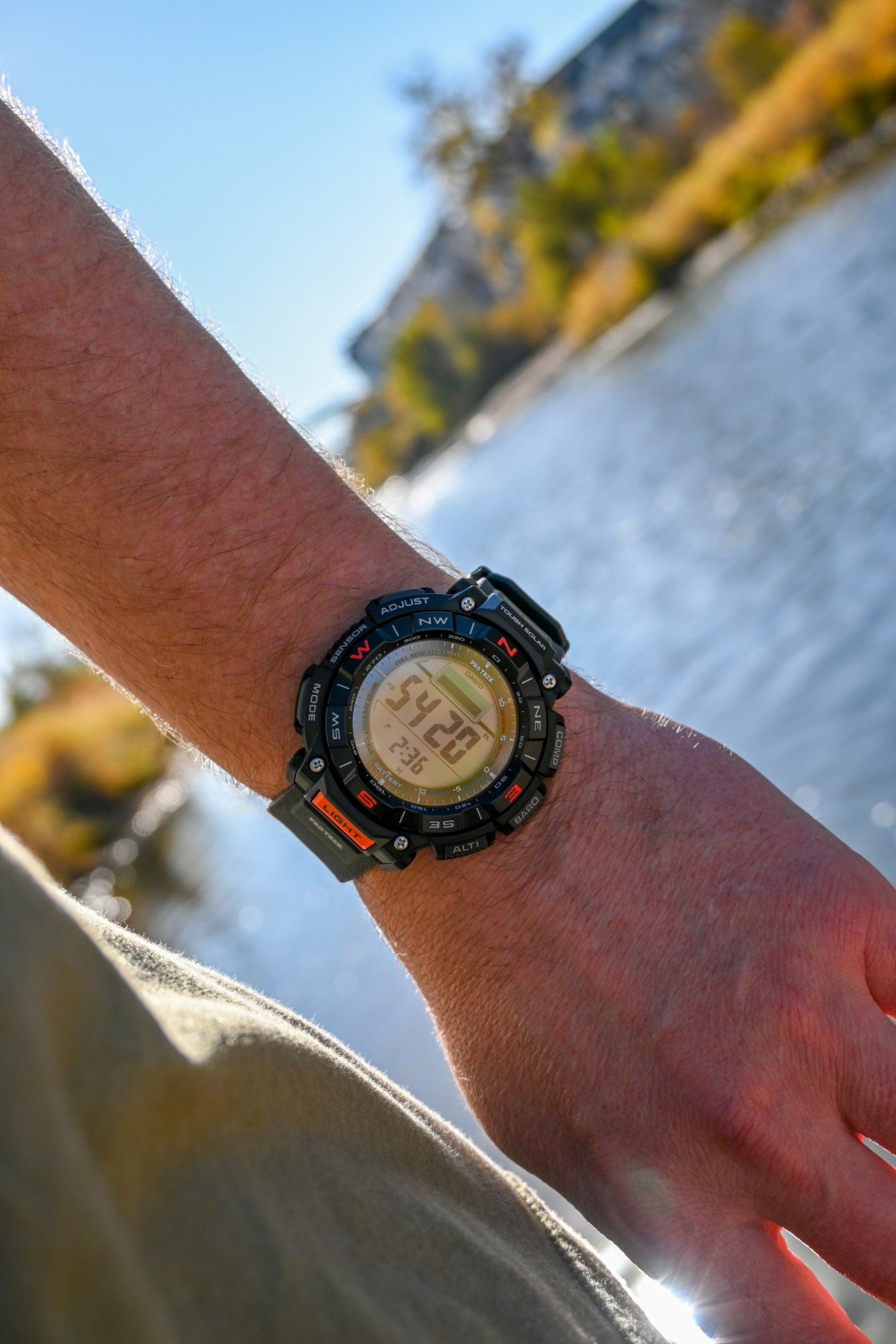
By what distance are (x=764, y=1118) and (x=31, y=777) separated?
632 inches

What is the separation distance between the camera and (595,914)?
1.42 m

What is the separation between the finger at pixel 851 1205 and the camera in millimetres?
1260

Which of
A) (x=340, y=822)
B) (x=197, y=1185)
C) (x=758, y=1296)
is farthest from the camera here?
(x=340, y=822)

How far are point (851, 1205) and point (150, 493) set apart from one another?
4.16 ft

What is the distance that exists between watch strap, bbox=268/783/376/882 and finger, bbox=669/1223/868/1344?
2.28 feet

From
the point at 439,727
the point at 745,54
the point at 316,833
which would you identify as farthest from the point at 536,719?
the point at 745,54

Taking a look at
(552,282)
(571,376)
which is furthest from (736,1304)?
(552,282)

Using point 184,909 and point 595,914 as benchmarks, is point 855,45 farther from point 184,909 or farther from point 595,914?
point 595,914

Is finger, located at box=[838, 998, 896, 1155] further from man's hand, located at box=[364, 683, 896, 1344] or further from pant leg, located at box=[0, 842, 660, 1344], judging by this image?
pant leg, located at box=[0, 842, 660, 1344]

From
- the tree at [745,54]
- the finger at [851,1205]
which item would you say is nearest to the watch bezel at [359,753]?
the finger at [851,1205]

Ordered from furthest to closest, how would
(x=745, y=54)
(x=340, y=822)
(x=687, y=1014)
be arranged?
(x=745, y=54) < (x=340, y=822) < (x=687, y=1014)

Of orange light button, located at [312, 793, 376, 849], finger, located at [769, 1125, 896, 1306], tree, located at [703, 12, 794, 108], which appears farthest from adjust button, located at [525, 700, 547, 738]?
tree, located at [703, 12, 794, 108]

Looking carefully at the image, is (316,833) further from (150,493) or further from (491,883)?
(150,493)

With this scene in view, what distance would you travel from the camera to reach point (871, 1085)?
1.29 m
